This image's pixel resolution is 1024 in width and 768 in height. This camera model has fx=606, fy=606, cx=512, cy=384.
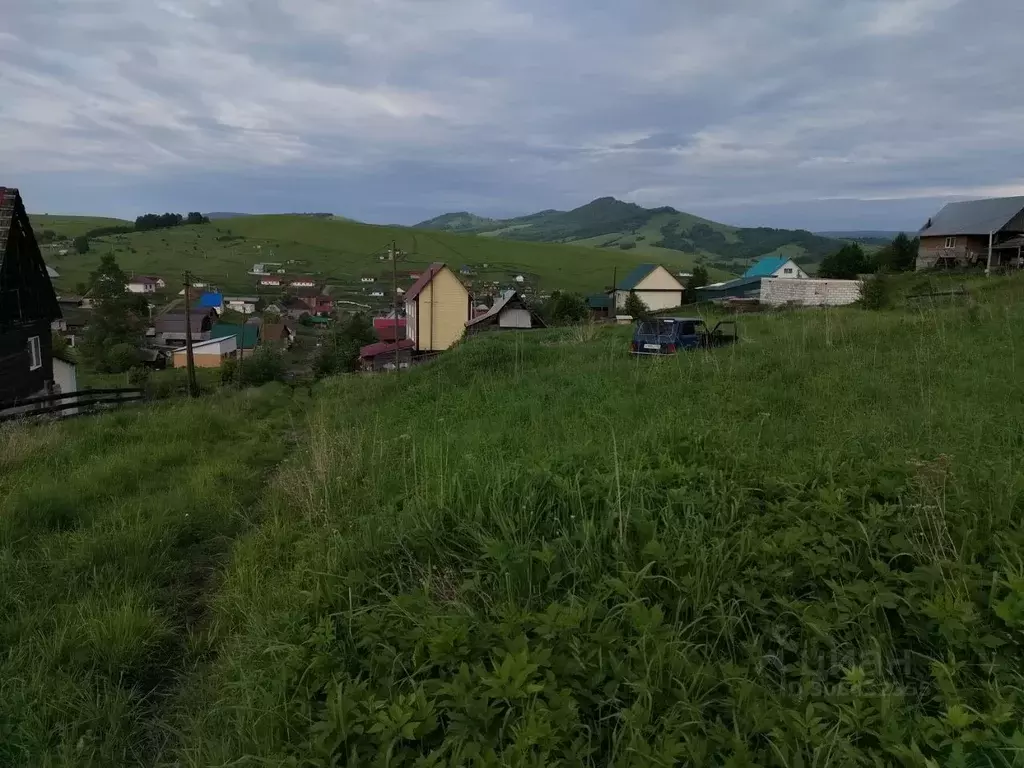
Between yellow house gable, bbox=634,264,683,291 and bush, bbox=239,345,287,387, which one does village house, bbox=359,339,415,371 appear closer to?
bush, bbox=239,345,287,387

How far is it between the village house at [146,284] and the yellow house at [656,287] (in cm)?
6329

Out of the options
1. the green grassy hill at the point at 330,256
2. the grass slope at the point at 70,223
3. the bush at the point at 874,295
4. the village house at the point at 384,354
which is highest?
the grass slope at the point at 70,223

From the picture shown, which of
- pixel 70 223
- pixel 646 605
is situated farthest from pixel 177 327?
pixel 70 223

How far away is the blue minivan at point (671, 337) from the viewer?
13320 millimetres

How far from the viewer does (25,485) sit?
6.64 m

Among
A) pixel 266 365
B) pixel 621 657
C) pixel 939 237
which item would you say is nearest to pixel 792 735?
pixel 621 657

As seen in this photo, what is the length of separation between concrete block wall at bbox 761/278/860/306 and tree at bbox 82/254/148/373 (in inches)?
1991

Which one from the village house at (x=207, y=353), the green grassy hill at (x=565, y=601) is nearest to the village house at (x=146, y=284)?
the village house at (x=207, y=353)

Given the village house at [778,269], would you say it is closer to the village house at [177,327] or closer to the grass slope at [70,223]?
the village house at [177,327]

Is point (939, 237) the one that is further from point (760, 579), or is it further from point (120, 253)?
point (120, 253)

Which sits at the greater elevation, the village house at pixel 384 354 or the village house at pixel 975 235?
the village house at pixel 975 235

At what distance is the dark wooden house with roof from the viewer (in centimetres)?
1862

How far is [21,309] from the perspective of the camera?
19766mm

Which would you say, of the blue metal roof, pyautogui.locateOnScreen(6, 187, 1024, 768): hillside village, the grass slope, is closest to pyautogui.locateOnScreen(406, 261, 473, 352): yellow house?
pyautogui.locateOnScreen(6, 187, 1024, 768): hillside village
